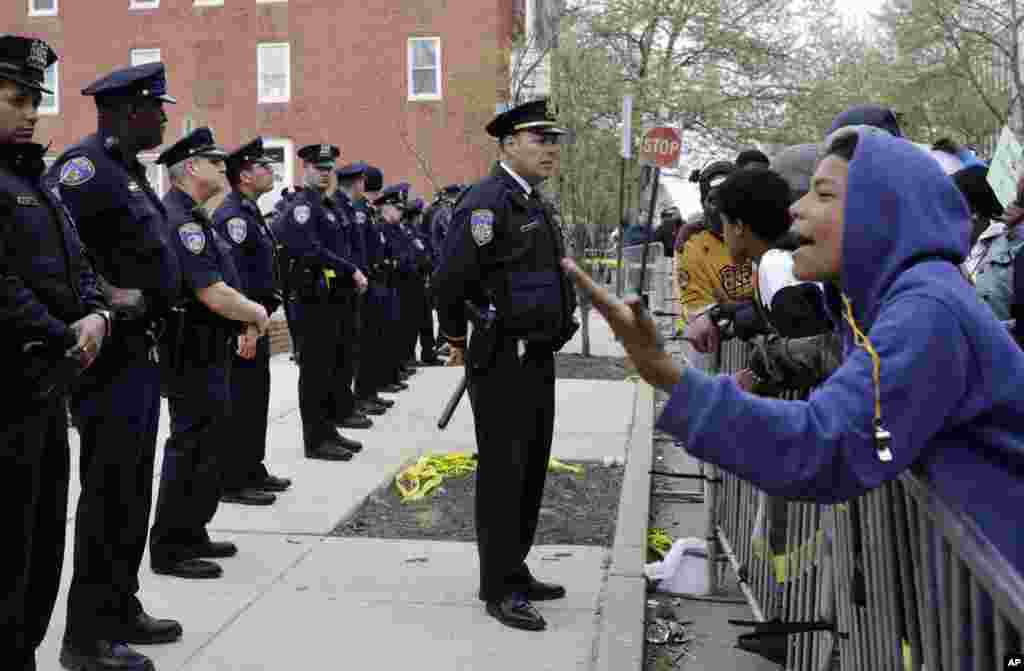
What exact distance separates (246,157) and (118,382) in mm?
3429

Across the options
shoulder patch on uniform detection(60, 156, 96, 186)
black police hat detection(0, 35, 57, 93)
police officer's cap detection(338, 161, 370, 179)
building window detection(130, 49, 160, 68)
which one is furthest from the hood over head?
building window detection(130, 49, 160, 68)

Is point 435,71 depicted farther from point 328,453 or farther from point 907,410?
point 907,410

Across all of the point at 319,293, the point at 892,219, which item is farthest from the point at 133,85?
the point at 319,293

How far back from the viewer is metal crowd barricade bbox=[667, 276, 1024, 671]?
2.08 meters

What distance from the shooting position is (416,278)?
15.1m

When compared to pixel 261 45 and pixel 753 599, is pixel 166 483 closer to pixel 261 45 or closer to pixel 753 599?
pixel 753 599

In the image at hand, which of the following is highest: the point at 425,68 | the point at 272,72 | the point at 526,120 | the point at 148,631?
the point at 425,68

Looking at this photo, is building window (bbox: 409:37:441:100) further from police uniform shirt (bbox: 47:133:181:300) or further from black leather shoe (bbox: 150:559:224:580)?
police uniform shirt (bbox: 47:133:181:300)

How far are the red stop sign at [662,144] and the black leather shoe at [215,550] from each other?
4115 millimetres

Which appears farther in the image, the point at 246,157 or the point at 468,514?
the point at 246,157

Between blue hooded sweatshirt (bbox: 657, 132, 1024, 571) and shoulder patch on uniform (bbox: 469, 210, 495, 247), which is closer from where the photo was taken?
blue hooded sweatshirt (bbox: 657, 132, 1024, 571)

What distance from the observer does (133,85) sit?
5035 millimetres

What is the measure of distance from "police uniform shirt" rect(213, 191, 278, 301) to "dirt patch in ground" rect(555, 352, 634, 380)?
6568 mm

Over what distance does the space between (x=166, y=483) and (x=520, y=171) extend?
2.33 metres
